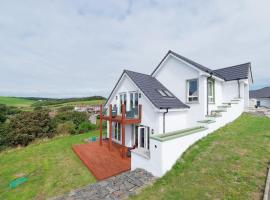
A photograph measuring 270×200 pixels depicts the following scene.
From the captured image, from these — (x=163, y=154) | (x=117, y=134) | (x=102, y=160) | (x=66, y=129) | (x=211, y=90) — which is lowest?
(x=66, y=129)

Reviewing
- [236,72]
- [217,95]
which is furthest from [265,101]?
[217,95]

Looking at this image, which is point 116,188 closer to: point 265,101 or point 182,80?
point 182,80

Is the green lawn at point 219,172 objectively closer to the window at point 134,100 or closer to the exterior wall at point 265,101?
the window at point 134,100

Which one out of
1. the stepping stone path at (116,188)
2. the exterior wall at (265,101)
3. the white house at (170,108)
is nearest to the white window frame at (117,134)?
the white house at (170,108)

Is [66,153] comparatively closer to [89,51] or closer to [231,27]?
[89,51]

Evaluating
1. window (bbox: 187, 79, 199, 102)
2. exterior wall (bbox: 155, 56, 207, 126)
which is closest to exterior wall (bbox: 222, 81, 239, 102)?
window (bbox: 187, 79, 199, 102)

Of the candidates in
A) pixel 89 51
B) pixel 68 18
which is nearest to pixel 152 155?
pixel 68 18

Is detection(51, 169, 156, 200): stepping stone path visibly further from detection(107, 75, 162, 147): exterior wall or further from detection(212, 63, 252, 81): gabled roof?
detection(212, 63, 252, 81): gabled roof
